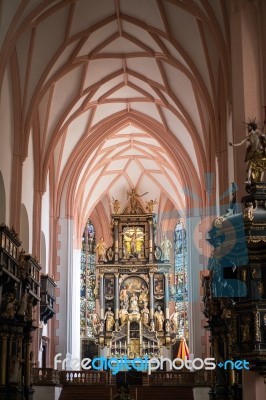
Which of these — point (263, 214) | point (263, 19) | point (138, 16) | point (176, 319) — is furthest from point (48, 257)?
point (263, 214)

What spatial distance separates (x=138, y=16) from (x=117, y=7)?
791 mm

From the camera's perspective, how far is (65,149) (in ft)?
94.5

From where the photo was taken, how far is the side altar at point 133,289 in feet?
104

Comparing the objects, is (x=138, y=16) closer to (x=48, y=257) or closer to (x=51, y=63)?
(x=51, y=63)

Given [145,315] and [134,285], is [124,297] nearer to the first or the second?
[134,285]

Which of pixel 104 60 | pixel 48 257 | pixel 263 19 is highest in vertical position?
pixel 104 60

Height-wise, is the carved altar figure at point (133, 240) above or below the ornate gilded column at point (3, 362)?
above

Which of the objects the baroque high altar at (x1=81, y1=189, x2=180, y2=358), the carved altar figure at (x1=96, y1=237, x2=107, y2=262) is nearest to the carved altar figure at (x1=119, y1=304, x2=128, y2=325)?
the baroque high altar at (x1=81, y1=189, x2=180, y2=358)

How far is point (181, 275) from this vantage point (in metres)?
35.2

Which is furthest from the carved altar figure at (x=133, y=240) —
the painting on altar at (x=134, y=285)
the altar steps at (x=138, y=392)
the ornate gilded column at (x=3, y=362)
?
the ornate gilded column at (x=3, y=362)

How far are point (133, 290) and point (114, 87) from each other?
10.6 metres

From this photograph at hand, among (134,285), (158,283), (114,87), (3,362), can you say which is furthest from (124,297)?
(3,362)

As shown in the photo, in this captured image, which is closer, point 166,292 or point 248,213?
point 248,213

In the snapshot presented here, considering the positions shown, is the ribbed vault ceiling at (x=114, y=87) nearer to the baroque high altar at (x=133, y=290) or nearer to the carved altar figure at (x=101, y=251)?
the carved altar figure at (x=101, y=251)
